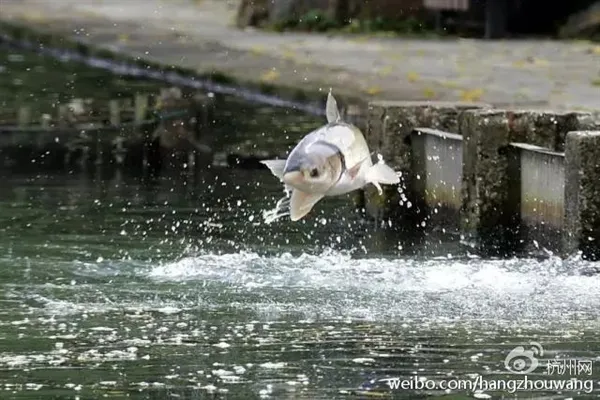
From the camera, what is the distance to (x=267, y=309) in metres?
11.9

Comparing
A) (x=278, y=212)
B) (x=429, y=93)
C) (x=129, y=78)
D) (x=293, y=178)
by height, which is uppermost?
(x=293, y=178)

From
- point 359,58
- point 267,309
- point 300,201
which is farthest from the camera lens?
point 359,58

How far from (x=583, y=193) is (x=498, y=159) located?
4.53 ft

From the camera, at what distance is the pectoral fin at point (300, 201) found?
10094mm

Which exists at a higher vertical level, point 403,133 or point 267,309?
point 403,133

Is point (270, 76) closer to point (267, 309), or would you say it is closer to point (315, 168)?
point (267, 309)

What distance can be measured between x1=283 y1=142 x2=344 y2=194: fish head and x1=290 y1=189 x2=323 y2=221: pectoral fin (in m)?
0.21

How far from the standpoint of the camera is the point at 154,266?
13766mm

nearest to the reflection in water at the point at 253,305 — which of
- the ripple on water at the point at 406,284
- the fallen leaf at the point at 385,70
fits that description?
the ripple on water at the point at 406,284

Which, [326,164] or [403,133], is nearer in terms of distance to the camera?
[326,164]

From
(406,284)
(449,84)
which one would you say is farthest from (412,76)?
(406,284)

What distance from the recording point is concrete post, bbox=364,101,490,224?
15992 mm

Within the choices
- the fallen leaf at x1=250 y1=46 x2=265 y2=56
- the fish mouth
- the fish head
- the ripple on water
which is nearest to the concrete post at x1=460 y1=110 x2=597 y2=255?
the ripple on water

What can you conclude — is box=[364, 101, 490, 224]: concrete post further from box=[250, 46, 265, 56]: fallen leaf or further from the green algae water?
box=[250, 46, 265, 56]: fallen leaf
